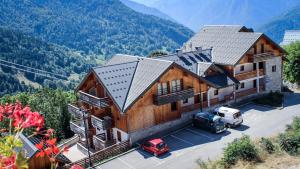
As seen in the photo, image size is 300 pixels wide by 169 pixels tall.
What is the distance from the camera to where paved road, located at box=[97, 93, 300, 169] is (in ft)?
120

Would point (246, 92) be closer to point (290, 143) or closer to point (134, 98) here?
point (290, 143)

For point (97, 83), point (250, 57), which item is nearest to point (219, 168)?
point (97, 83)

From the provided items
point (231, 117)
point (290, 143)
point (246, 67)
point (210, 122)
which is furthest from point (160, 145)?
point (246, 67)

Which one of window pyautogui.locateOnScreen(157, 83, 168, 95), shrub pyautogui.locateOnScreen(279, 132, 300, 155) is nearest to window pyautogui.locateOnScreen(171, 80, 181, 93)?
window pyautogui.locateOnScreen(157, 83, 168, 95)

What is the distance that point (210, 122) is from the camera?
42.5 m

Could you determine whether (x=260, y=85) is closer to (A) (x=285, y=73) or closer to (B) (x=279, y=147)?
(A) (x=285, y=73)

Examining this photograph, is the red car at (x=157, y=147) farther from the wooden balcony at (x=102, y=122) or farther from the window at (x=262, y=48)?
the window at (x=262, y=48)

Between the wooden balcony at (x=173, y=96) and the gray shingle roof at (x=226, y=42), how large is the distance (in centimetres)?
986

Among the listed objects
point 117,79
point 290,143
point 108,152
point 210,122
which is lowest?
point 108,152

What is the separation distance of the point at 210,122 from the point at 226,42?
17490mm

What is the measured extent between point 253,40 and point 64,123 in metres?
29.8

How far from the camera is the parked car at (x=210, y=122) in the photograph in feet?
138

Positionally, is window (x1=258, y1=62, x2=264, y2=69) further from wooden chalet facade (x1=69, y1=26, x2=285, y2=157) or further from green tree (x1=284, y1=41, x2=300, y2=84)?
green tree (x1=284, y1=41, x2=300, y2=84)

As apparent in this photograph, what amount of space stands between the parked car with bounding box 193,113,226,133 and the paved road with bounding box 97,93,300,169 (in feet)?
2.06
